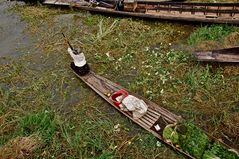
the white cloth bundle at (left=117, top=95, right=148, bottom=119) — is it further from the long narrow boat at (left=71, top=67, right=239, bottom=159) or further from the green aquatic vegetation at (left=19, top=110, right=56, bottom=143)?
the green aquatic vegetation at (left=19, top=110, right=56, bottom=143)

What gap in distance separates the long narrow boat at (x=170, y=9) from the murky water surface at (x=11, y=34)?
7.96 feet

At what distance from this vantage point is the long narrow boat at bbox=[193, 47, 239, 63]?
8273 mm

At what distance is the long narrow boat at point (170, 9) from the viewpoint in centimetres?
976

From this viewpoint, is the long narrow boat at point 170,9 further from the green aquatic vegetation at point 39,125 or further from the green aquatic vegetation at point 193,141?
the green aquatic vegetation at point 39,125

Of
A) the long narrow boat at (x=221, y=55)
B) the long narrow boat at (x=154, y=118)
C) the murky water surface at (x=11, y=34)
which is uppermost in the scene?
the murky water surface at (x=11, y=34)

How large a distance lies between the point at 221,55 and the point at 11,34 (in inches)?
302

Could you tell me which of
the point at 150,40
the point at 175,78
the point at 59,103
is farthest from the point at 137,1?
the point at 59,103

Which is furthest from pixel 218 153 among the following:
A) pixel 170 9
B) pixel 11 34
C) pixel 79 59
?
pixel 11 34

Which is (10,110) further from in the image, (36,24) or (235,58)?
(235,58)

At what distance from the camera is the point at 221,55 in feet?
27.5

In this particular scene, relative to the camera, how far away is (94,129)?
24.5 ft

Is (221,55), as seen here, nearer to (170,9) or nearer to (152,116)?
(152,116)

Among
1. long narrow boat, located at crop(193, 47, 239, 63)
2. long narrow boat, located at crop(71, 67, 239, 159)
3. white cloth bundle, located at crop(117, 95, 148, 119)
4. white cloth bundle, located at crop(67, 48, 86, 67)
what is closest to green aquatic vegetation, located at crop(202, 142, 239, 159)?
long narrow boat, located at crop(71, 67, 239, 159)

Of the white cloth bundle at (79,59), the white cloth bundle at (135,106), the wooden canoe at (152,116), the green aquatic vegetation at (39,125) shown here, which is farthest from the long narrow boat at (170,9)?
the green aquatic vegetation at (39,125)
